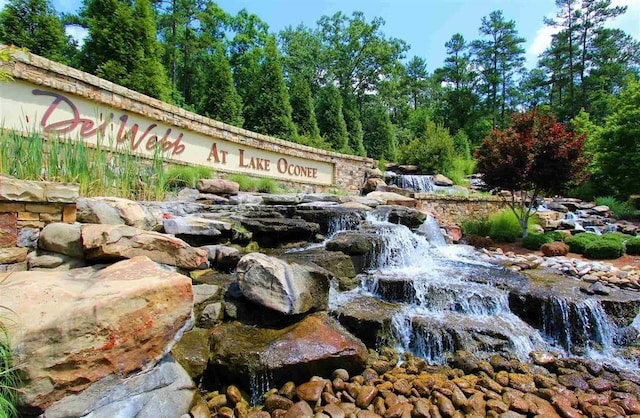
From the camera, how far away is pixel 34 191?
2520mm

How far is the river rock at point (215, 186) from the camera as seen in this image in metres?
5.67

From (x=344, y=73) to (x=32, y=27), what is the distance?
51.8ft

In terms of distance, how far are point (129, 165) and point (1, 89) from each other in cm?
165

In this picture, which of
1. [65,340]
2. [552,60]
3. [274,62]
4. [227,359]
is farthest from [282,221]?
[552,60]

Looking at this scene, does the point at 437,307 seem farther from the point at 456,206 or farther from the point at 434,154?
the point at 434,154

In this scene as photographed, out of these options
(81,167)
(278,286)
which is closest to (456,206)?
(278,286)

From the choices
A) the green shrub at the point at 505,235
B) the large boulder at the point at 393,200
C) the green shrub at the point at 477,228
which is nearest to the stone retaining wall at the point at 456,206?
the large boulder at the point at 393,200

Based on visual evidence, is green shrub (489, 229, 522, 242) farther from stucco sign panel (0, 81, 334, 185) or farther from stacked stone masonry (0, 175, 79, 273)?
stacked stone masonry (0, 175, 79, 273)

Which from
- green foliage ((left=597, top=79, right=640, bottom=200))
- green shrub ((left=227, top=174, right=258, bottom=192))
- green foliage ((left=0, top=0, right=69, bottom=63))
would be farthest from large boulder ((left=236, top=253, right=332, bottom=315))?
green foliage ((left=597, top=79, right=640, bottom=200))

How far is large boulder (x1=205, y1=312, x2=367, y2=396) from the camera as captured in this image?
2270mm

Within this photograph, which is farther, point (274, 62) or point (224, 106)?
point (274, 62)

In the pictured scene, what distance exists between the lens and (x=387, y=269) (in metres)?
4.52

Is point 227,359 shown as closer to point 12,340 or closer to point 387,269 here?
point 12,340

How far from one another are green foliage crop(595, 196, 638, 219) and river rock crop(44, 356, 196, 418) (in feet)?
41.2
